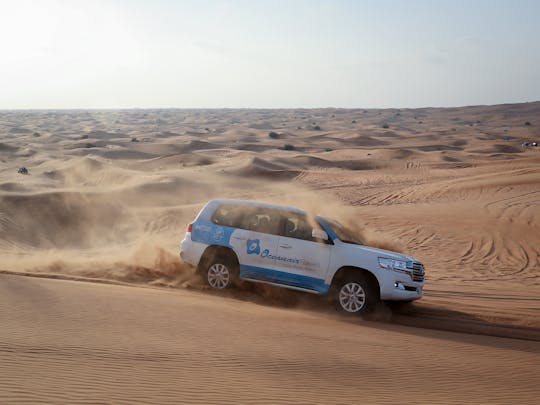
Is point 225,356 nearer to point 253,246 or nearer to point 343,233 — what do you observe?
point 253,246

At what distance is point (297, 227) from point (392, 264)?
1.71 metres

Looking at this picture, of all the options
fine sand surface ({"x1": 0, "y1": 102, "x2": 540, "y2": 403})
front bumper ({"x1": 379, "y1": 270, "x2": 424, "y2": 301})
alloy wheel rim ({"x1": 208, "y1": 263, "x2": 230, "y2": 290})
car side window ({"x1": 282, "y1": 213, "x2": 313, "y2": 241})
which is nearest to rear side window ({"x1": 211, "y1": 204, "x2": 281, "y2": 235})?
car side window ({"x1": 282, "y1": 213, "x2": 313, "y2": 241})

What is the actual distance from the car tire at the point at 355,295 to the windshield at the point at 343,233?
70 centimetres

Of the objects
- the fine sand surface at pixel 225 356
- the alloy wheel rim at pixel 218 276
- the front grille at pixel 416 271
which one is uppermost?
the front grille at pixel 416 271

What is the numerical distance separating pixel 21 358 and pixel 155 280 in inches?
213

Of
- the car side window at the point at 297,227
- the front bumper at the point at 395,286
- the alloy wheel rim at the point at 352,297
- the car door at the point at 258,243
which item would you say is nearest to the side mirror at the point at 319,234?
the car side window at the point at 297,227

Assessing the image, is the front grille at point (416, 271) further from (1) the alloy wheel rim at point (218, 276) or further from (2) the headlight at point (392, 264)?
(1) the alloy wheel rim at point (218, 276)

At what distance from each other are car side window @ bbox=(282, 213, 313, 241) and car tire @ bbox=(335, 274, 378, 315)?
37.4 inches

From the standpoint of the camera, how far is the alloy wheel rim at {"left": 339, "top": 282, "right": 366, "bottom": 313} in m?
9.20

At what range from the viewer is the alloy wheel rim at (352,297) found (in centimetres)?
920

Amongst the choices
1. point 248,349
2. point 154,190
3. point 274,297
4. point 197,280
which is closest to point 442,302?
Answer: point 274,297

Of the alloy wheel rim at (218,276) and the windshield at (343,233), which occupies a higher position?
the windshield at (343,233)

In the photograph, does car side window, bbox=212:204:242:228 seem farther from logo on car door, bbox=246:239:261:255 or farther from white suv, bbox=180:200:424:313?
logo on car door, bbox=246:239:261:255

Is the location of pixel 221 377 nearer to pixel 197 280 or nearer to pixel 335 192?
pixel 197 280
